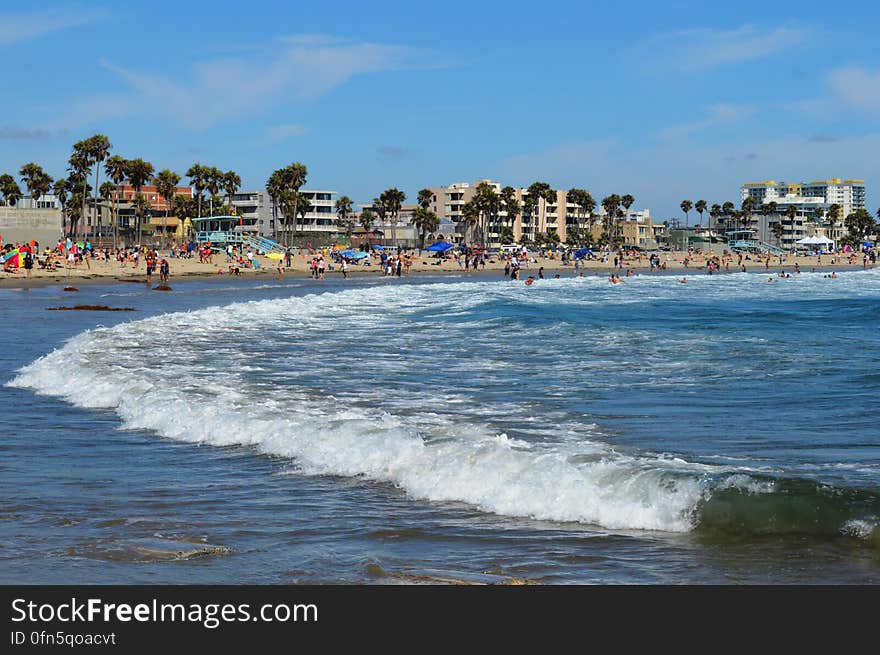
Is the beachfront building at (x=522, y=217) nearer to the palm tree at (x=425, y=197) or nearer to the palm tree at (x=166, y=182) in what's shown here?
Answer: the palm tree at (x=425, y=197)

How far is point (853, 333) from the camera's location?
2681 cm

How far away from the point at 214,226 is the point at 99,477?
9446 cm

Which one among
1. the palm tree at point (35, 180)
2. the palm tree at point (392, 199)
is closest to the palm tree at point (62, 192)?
the palm tree at point (35, 180)

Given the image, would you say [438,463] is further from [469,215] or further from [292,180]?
[469,215]

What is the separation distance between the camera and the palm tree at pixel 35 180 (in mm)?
114750

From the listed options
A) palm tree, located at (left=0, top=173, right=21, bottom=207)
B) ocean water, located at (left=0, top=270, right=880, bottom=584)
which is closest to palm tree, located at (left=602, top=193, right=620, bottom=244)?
palm tree, located at (left=0, top=173, right=21, bottom=207)

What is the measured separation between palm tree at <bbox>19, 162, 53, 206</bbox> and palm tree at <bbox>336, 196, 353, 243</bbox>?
46.3m

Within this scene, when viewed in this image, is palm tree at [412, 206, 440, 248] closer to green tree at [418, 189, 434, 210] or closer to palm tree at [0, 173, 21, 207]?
green tree at [418, 189, 434, 210]

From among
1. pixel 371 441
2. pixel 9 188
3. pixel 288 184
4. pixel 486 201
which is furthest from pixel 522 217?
pixel 371 441

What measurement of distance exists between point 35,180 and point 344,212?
168ft

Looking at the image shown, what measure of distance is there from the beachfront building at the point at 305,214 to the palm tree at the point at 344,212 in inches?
32.1

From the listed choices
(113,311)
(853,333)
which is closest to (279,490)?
(853,333)

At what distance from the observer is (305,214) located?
148875 mm
